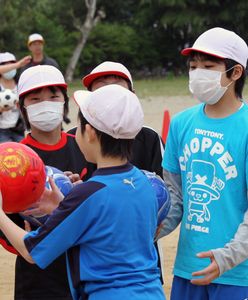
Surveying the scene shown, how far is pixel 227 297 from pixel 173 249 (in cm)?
431

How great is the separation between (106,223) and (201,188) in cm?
92

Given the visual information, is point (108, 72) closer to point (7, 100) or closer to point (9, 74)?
point (7, 100)

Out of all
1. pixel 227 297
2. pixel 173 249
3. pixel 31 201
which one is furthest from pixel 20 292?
pixel 173 249

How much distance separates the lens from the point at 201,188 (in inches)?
161

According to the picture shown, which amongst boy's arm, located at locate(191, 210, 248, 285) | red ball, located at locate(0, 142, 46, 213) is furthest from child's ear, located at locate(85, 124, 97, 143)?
boy's arm, located at locate(191, 210, 248, 285)

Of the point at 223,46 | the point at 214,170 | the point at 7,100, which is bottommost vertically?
the point at 7,100

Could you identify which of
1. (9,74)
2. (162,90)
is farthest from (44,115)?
(162,90)

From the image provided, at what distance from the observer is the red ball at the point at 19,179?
3695mm

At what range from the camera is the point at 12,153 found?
3.82 meters

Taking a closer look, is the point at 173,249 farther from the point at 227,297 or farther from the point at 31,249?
the point at 31,249

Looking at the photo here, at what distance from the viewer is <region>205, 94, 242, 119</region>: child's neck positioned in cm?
410

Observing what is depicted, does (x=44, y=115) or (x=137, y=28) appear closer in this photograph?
(x=44, y=115)

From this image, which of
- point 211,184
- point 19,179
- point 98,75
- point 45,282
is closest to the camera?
point 19,179

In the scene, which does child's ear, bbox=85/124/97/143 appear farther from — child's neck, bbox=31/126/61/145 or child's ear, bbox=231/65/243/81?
child's neck, bbox=31/126/61/145
